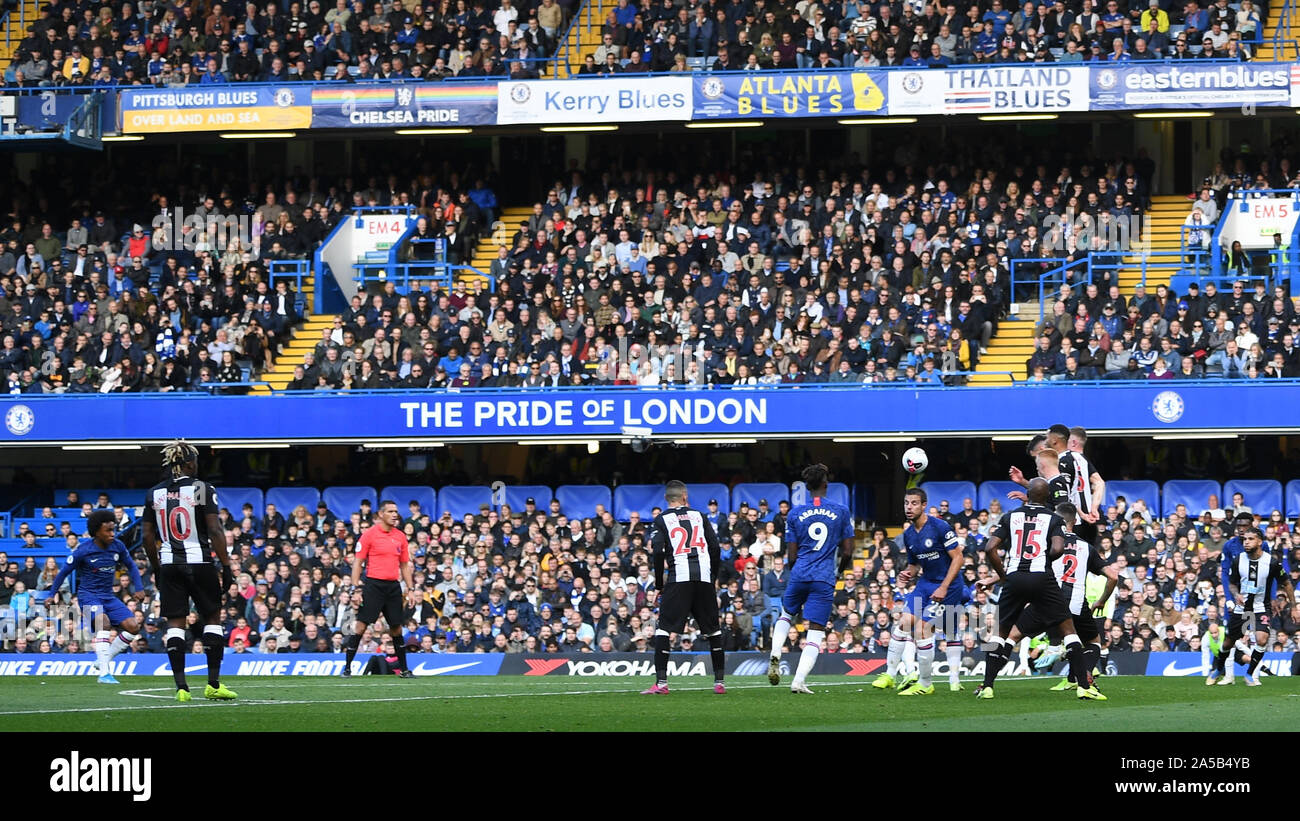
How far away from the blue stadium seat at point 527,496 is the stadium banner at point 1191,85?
1194 centimetres

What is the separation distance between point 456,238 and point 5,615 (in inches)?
452

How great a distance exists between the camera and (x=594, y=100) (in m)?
34.9

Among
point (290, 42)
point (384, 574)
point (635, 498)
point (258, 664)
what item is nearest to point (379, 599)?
point (384, 574)

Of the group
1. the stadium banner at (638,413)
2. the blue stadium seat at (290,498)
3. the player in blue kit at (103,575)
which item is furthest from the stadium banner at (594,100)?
the player in blue kit at (103,575)

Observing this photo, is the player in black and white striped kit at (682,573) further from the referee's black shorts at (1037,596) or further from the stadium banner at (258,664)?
the stadium banner at (258,664)

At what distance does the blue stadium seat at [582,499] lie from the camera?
31719 millimetres

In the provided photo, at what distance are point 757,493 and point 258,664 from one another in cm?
893

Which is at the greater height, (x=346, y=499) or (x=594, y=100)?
(x=594, y=100)

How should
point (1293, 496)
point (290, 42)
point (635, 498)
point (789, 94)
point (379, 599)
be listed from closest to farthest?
point (379, 599) → point (1293, 496) → point (635, 498) → point (789, 94) → point (290, 42)

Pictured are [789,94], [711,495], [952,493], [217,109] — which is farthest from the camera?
[217,109]

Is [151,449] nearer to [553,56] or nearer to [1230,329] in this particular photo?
[553,56]

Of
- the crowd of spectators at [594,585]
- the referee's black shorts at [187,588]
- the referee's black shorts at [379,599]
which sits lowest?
the crowd of spectators at [594,585]

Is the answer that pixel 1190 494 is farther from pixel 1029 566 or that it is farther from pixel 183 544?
pixel 183 544
